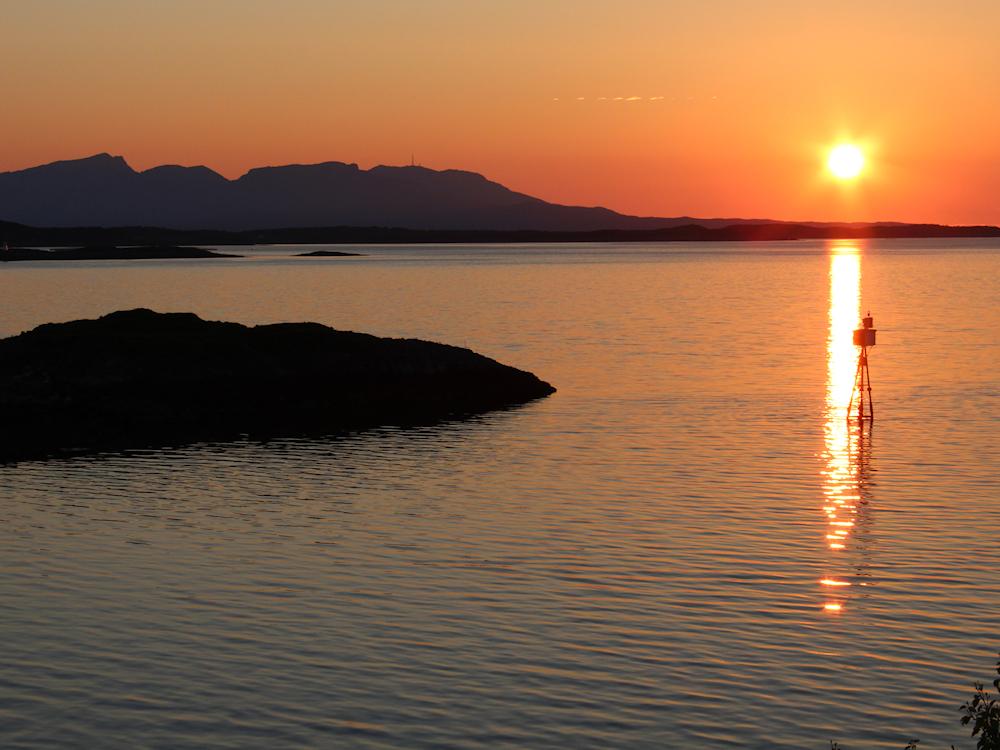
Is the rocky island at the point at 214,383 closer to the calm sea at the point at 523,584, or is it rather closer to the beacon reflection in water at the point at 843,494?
the calm sea at the point at 523,584

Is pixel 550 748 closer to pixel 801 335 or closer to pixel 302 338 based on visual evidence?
pixel 302 338

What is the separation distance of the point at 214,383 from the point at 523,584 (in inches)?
988

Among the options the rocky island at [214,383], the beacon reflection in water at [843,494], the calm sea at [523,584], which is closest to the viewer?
the calm sea at [523,584]

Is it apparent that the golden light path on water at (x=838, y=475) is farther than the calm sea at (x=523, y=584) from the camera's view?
Yes

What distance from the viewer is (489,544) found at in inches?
954

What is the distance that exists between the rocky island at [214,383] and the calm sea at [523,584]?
1844 millimetres

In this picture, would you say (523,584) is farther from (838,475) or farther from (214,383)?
(214,383)

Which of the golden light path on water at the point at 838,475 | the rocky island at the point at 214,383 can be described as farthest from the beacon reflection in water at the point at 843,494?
the rocky island at the point at 214,383

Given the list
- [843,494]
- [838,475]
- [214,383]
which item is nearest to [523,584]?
[843,494]

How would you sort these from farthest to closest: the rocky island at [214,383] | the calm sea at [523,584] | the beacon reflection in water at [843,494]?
the rocky island at [214,383] < the beacon reflection in water at [843,494] < the calm sea at [523,584]

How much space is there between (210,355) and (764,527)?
24.8m

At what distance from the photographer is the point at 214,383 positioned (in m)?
44.4

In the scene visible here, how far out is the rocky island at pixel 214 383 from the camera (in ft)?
135

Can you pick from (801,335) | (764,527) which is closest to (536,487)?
(764,527)
